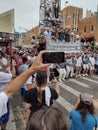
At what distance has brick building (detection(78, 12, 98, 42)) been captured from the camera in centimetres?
5083

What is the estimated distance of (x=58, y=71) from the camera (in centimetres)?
1521

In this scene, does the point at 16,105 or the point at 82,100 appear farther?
the point at 16,105

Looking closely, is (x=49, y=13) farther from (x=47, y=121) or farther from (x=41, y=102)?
(x=47, y=121)

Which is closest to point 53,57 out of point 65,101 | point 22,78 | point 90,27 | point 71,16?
point 22,78

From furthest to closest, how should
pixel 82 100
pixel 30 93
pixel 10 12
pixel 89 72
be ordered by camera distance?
pixel 89 72, pixel 10 12, pixel 30 93, pixel 82 100

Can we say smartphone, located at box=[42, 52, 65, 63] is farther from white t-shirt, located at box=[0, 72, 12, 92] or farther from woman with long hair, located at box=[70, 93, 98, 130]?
white t-shirt, located at box=[0, 72, 12, 92]

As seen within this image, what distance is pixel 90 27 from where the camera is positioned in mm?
55125

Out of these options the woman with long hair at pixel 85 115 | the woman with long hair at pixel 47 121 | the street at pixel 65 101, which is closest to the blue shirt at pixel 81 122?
the woman with long hair at pixel 85 115

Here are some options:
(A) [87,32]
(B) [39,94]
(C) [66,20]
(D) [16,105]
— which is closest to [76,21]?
(C) [66,20]

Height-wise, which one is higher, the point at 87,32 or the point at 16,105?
the point at 87,32

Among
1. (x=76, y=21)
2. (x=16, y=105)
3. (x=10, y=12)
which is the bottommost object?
(x=16, y=105)

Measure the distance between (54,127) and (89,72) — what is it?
54.9 ft

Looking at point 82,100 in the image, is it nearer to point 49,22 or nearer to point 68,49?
point 68,49

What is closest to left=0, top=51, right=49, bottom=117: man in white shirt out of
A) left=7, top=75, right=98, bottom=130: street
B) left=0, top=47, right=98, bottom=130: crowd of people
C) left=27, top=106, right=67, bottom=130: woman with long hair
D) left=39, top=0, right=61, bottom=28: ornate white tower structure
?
left=0, top=47, right=98, bottom=130: crowd of people
